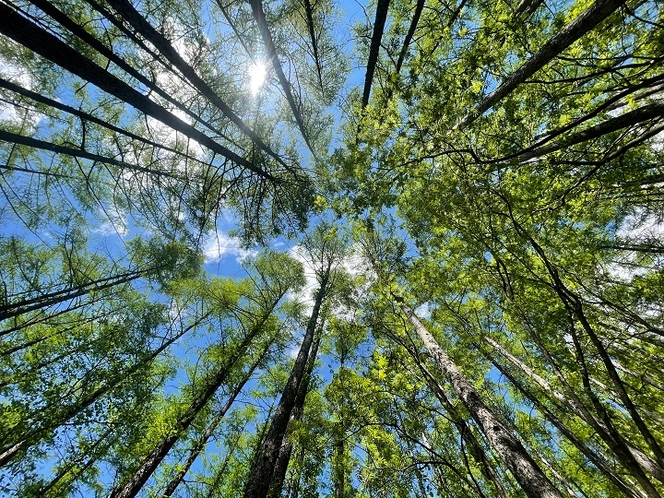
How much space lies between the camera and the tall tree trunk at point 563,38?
8.46 feet

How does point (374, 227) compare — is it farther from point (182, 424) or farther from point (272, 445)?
point (182, 424)

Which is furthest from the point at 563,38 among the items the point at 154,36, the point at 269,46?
the point at 154,36

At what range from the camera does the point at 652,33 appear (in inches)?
123

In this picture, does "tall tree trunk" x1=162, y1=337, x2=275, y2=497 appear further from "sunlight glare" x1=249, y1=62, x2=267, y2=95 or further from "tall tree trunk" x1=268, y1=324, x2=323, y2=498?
"sunlight glare" x1=249, y1=62, x2=267, y2=95

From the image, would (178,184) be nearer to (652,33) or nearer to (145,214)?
(145,214)

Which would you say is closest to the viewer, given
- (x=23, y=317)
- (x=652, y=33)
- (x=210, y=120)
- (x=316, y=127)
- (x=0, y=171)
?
(x=652, y=33)

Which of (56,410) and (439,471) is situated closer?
(439,471)

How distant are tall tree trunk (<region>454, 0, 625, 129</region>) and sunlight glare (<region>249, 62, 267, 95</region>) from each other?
3891 millimetres

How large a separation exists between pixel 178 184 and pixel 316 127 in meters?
3.60

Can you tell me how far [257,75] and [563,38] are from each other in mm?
4840

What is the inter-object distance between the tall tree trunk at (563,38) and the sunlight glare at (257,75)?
389 centimetres

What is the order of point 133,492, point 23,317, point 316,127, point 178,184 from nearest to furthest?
point 178,184 → point 133,492 → point 316,127 → point 23,317

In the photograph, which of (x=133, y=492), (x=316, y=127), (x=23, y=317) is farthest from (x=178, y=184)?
(x=23, y=317)

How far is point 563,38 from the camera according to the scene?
2859 mm
